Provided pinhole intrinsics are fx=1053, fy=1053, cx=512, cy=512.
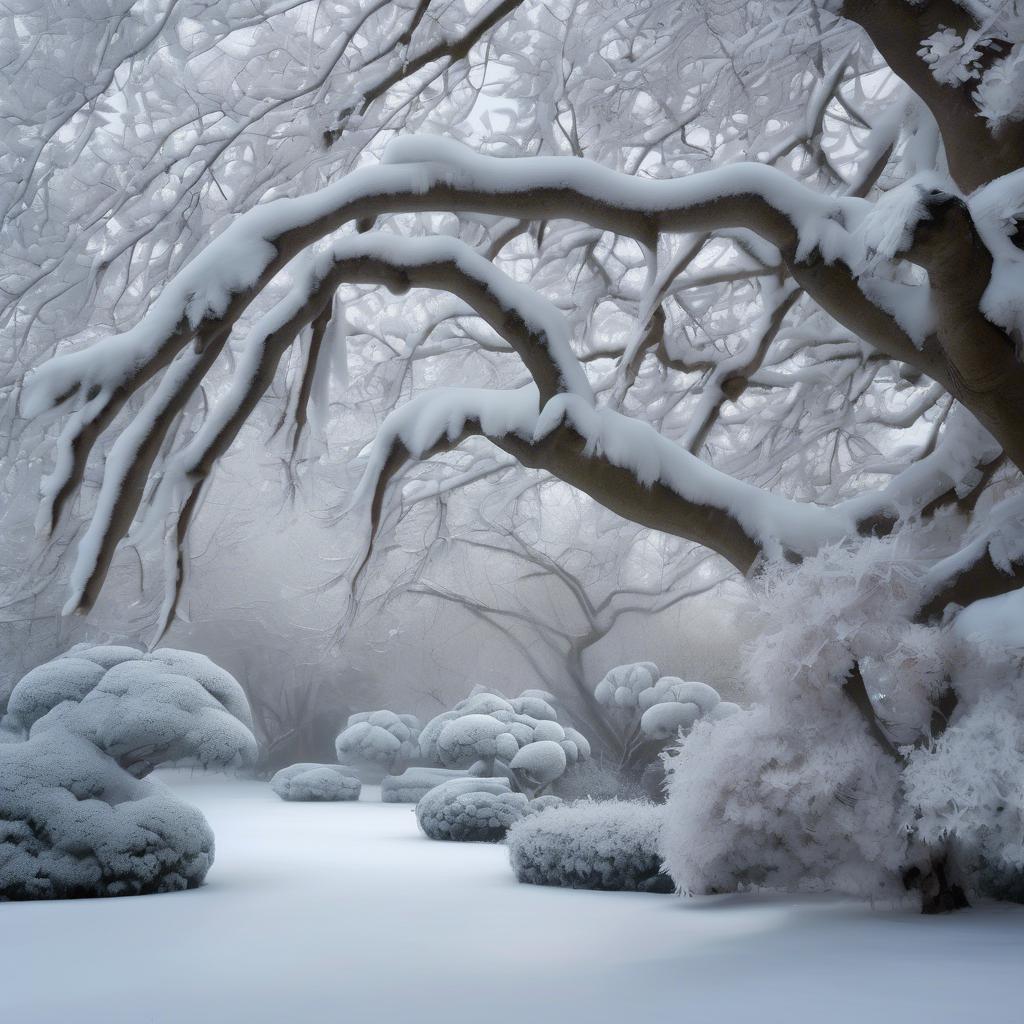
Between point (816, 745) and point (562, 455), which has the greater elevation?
point (562, 455)

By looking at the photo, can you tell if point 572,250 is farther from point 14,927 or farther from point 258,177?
point 14,927

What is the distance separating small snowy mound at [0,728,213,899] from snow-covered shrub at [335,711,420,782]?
335 inches

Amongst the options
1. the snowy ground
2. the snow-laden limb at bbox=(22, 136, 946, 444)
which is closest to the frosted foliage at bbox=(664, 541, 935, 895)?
the snowy ground

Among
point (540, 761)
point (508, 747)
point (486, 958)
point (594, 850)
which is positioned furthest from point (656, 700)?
point (486, 958)

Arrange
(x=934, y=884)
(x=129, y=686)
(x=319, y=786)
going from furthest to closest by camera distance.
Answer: (x=319, y=786), (x=129, y=686), (x=934, y=884)

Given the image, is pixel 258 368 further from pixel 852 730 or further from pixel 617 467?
pixel 852 730

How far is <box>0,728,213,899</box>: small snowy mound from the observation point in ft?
17.4

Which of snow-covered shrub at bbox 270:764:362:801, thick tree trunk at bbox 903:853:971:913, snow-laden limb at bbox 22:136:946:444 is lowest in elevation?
thick tree trunk at bbox 903:853:971:913

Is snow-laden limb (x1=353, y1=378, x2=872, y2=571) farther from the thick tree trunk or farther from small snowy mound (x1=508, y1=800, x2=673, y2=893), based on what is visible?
small snowy mound (x1=508, y1=800, x2=673, y2=893)

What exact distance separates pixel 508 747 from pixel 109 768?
18.2 ft

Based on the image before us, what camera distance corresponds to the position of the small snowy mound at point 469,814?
27.3 ft

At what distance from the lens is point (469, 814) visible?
27.3 ft

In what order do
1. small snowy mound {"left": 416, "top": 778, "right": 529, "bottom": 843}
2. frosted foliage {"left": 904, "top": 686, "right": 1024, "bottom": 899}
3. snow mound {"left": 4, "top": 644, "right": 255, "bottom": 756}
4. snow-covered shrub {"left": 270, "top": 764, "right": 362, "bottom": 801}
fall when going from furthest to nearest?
snow-covered shrub {"left": 270, "top": 764, "right": 362, "bottom": 801}
small snowy mound {"left": 416, "top": 778, "right": 529, "bottom": 843}
snow mound {"left": 4, "top": 644, "right": 255, "bottom": 756}
frosted foliage {"left": 904, "top": 686, "right": 1024, "bottom": 899}

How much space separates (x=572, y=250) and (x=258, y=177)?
251cm
